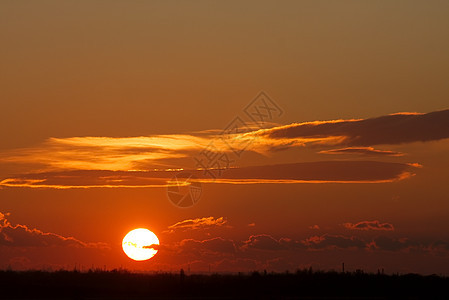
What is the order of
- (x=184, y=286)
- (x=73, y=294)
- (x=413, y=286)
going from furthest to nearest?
(x=413, y=286) < (x=184, y=286) < (x=73, y=294)

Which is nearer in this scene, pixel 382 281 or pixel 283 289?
pixel 283 289

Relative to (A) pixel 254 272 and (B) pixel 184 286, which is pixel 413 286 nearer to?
(A) pixel 254 272

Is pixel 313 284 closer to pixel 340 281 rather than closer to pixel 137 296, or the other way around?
pixel 340 281

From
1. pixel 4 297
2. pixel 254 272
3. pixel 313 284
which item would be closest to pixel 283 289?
pixel 313 284

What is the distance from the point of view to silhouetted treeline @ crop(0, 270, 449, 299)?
70.7 meters

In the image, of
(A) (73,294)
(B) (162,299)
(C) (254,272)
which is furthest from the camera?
(C) (254,272)

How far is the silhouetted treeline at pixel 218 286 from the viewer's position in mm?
70688

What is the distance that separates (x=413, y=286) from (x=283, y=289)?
14.8 m

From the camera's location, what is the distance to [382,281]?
84.0 m

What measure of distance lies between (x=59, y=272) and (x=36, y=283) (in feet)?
44.9

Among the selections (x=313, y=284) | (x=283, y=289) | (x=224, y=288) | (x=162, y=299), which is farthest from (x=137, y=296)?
(x=313, y=284)

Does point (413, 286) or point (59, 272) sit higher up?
point (59, 272)

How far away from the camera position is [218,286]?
7575cm

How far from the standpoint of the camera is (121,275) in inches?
3339
